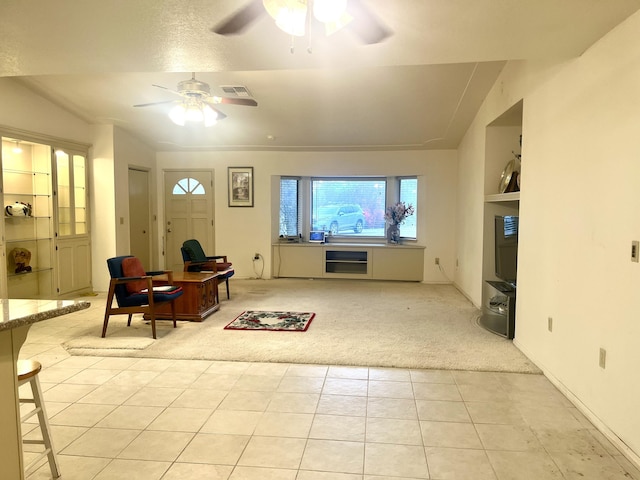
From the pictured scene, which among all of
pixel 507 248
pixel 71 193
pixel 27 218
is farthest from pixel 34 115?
pixel 507 248

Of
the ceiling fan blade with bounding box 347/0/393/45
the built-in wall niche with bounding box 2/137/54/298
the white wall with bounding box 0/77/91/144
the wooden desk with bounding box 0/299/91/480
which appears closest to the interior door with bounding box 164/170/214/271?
the white wall with bounding box 0/77/91/144

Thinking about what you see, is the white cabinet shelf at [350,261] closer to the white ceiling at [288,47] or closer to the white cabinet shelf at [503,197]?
the white cabinet shelf at [503,197]

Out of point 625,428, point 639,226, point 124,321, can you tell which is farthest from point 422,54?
point 124,321

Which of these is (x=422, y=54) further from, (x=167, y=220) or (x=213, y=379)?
(x=167, y=220)

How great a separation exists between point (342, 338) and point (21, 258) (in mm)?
4124

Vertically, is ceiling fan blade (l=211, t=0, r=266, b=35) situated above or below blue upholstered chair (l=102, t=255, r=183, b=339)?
above

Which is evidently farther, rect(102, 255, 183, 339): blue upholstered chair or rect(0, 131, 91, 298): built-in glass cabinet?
rect(0, 131, 91, 298): built-in glass cabinet

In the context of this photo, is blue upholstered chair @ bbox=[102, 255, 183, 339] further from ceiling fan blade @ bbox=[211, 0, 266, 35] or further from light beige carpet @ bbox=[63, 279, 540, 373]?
ceiling fan blade @ bbox=[211, 0, 266, 35]

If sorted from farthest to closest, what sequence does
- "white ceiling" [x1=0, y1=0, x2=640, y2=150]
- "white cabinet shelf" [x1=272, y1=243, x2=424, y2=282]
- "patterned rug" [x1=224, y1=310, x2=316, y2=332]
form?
1. "white cabinet shelf" [x1=272, y1=243, x2=424, y2=282]
2. "patterned rug" [x1=224, y1=310, x2=316, y2=332]
3. "white ceiling" [x1=0, y1=0, x2=640, y2=150]

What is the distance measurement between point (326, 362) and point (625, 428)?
202 centimetres

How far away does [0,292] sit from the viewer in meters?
4.76

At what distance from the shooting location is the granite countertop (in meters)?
1.54

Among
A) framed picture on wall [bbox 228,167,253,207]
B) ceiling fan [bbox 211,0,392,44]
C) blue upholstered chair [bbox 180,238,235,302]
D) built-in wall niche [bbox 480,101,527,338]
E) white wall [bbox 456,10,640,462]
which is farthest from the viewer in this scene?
framed picture on wall [bbox 228,167,253,207]

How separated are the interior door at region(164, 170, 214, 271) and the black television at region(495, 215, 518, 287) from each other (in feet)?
16.6
